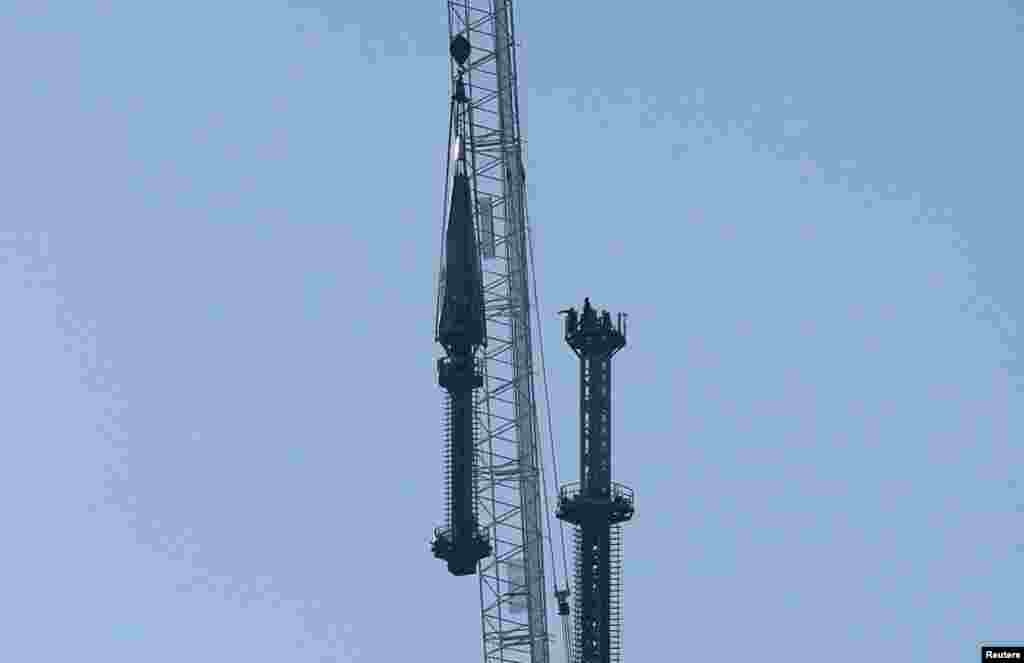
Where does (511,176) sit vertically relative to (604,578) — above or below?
above

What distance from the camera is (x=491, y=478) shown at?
156625 mm

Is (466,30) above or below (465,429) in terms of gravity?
above

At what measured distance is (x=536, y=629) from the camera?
156875mm

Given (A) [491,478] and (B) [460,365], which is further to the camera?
(A) [491,478]

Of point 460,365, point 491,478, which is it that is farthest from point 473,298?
point 491,478

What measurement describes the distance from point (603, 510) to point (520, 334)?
15093 mm

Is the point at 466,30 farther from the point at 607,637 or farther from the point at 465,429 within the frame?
the point at 607,637

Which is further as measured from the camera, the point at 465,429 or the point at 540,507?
the point at 540,507

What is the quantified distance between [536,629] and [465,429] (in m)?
18.5

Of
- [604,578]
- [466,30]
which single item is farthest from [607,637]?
[466,30]

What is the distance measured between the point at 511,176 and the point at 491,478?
19679mm

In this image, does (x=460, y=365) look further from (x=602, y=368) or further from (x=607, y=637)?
(x=607, y=637)

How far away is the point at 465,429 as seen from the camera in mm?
144875

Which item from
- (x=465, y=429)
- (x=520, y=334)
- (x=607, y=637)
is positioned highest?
(x=520, y=334)
